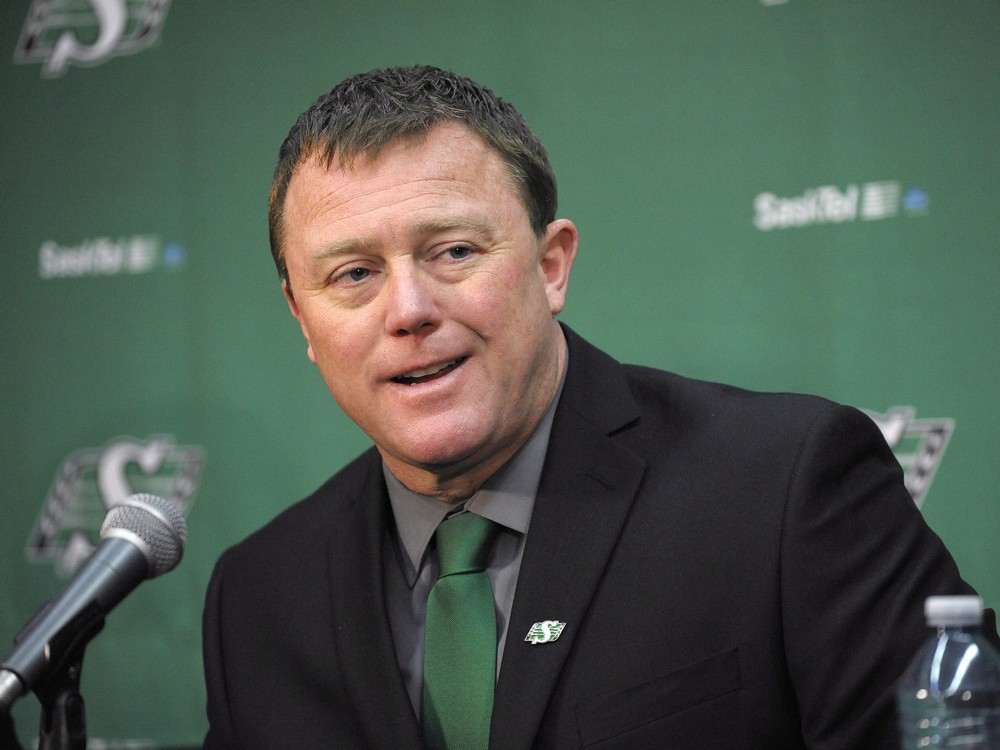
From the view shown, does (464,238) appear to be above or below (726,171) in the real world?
below

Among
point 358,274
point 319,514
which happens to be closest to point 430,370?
point 358,274

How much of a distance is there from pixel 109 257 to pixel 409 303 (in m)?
2.10

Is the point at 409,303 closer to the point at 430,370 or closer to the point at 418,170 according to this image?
the point at 430,370

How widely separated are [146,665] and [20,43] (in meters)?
2.03

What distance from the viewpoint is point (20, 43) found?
12.0ft

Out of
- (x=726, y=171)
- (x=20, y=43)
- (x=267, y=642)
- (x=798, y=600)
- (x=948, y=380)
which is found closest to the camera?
(x=798, y=600)

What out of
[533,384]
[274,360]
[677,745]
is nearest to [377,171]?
[533,384]

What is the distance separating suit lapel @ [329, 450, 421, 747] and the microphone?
392 mm

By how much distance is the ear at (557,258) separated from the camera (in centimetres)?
204

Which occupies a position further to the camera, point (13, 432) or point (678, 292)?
point (13, 432)

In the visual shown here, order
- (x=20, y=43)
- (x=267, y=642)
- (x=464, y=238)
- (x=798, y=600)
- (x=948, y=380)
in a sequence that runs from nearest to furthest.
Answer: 1. (x=798, y=600)
2. (x=464, y=238)
3. (x=267, y=642)
4. (x=948, y=380)
5. (x=20, y=43)

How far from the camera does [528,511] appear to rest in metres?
1.95

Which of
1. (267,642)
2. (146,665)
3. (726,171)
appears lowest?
(146,665)

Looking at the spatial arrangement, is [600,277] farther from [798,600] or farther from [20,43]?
[20,43]
